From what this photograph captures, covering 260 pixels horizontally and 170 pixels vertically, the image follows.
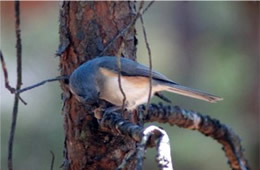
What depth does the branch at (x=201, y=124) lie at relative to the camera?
101 inches

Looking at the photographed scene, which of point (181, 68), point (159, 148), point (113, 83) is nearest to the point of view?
point (159, 148)

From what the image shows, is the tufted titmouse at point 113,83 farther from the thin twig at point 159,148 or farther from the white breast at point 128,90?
the thin twig at point 159,148

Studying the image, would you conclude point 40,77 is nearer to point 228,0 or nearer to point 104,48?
point 228,0

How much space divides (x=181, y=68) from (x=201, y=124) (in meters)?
3.75

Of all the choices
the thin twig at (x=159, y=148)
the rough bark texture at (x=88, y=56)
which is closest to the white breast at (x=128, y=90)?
the rough bark texture at (x=88, y=56)

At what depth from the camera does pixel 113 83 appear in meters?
2.71

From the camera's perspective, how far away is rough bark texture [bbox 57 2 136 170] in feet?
7.96

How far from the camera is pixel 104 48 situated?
2.59 metres

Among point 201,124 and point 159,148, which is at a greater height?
point 159,148

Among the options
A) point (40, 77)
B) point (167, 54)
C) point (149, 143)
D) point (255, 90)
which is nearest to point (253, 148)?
point (255, 90)

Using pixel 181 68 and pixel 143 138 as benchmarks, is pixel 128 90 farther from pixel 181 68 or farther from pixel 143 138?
pixel 181 68

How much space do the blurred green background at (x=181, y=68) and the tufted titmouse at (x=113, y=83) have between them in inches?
80.0

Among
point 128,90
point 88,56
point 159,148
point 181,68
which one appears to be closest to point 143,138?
point 159,148

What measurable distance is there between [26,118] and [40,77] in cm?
37
